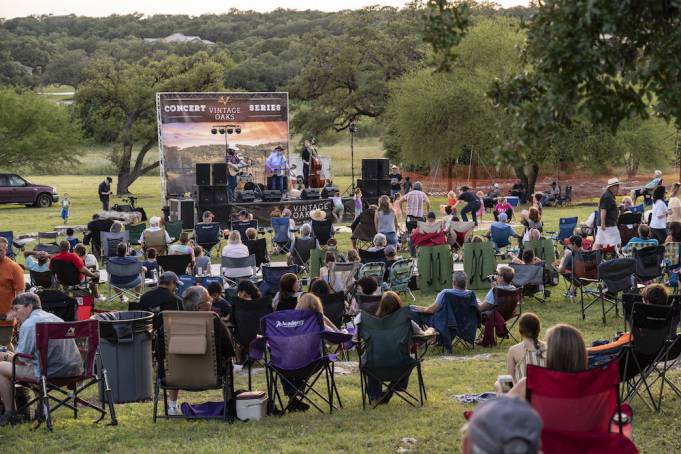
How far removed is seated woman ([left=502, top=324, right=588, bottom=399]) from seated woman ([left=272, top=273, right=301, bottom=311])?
3863mm

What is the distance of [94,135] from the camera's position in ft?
167

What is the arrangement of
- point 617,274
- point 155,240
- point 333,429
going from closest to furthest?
point 333,429 → point 617,274 → point 155,240

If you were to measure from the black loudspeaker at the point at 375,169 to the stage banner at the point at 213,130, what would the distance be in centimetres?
479

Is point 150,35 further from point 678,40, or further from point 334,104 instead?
point 678,40

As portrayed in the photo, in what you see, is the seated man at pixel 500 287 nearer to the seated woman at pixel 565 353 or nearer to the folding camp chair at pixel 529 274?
the folding camp chair at pixel 529 274

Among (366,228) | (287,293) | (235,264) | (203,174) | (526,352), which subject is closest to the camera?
Answer: (526,352)

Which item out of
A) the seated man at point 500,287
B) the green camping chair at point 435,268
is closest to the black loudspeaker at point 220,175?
the green camping chair at point 435,268

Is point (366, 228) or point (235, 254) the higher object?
point (366, 228)

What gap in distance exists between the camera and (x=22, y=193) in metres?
26.4

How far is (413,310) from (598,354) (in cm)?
268

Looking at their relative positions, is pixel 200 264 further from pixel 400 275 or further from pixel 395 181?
pixel 395 181

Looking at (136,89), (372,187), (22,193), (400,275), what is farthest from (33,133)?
(400,275)

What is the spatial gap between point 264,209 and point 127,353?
1320cm

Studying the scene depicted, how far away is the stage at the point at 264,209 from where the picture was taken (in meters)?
19.1
